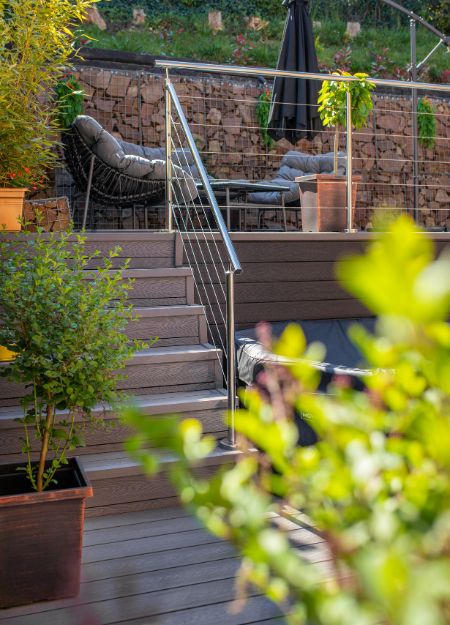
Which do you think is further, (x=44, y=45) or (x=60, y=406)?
(x=44, y=45)

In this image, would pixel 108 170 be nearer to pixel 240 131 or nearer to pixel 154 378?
pixel 154 378

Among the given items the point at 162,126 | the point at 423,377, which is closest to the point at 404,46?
the point at 162,126

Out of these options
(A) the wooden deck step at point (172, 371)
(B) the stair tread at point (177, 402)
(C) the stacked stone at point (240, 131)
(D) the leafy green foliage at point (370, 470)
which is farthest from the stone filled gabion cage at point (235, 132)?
(D) the leafy green foliage at point (370, 470)

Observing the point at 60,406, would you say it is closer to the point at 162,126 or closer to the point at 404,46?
the point at 162,126

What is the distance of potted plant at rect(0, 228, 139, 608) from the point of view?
224cm

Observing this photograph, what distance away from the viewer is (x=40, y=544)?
226 cm

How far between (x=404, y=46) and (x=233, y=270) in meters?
12.0

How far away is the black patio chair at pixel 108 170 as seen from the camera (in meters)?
5.45

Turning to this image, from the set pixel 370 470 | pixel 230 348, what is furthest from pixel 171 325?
pixel 370 470

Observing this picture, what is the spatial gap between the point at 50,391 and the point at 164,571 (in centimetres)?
68

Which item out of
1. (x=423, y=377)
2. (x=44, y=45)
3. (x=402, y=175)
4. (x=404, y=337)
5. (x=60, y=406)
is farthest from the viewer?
(x=402, y=175)

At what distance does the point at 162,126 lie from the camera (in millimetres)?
7910

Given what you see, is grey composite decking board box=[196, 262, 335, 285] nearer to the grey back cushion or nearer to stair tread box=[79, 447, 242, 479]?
stair tread box=[79, 447, 242, 479]

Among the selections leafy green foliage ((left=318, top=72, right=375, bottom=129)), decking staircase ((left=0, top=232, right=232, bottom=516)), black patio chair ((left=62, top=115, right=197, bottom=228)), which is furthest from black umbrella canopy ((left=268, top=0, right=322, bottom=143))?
decking staircase ((left=0, top=232, right=232, bottom=516))
